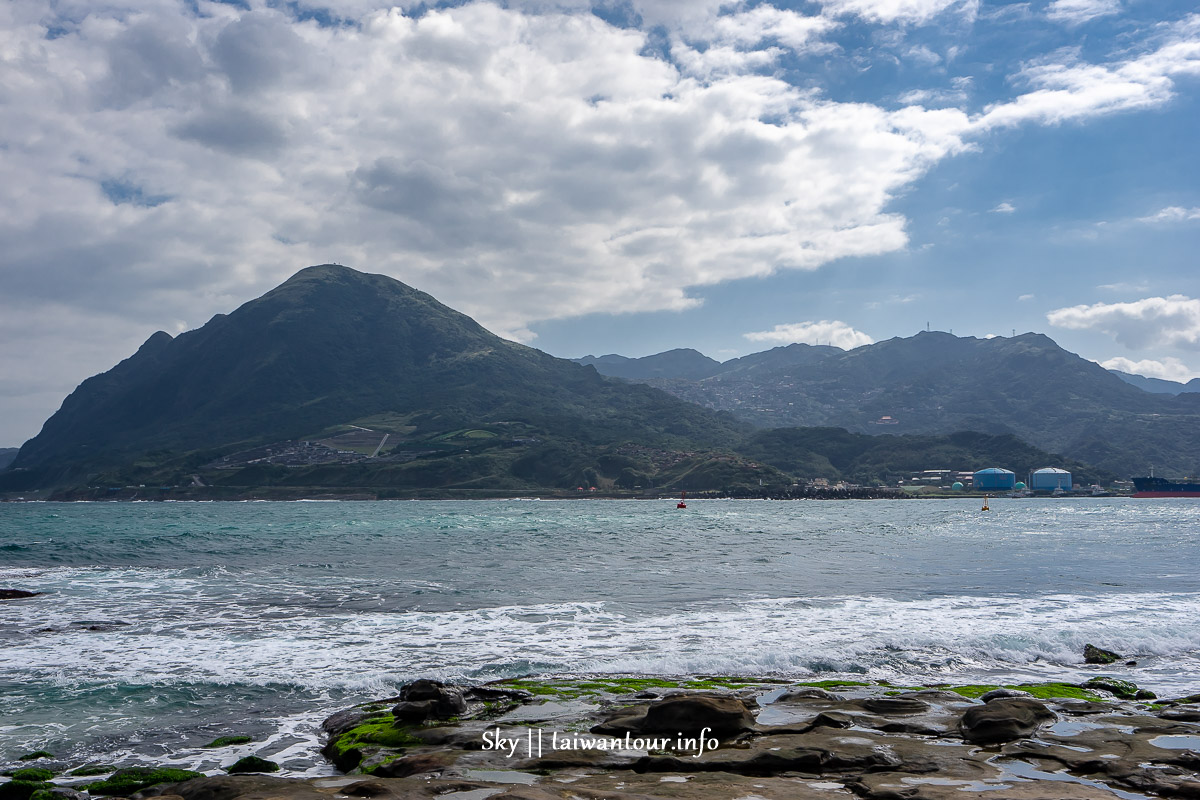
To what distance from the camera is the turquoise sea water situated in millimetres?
19297

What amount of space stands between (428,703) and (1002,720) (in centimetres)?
1163

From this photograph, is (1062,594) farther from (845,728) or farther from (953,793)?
(953,793)

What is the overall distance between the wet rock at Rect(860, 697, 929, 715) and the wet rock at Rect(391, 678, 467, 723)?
8930mm

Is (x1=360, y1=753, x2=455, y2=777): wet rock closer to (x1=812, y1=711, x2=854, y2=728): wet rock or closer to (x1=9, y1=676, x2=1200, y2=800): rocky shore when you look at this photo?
(x1=9, y1=676, x2=1200, y2=800): rocky shore

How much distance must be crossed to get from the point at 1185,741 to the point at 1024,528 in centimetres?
8809

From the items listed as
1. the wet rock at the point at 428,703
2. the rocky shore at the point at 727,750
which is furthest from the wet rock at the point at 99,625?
the wet rock at the point at 428,703

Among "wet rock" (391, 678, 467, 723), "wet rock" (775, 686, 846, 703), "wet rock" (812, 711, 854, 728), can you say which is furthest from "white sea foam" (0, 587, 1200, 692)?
"wet rock" (812, 711, 854, 728)

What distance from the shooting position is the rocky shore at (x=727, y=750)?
1201 cm

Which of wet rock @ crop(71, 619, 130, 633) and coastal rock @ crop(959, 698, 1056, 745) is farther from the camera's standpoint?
wet rock @ crop(71, 619, 130, 633)

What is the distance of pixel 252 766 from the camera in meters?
14.4

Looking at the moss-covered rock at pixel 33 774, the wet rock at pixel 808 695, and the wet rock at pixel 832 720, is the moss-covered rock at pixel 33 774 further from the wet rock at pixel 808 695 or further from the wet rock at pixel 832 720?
the wet rock at pixel 808 695

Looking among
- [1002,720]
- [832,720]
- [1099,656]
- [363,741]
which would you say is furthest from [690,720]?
[1099,656]

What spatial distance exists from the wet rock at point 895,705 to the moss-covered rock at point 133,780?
13.4 m

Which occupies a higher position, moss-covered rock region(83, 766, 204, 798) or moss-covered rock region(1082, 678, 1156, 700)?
moss-covered rock region(83, 766, 204, 798)
